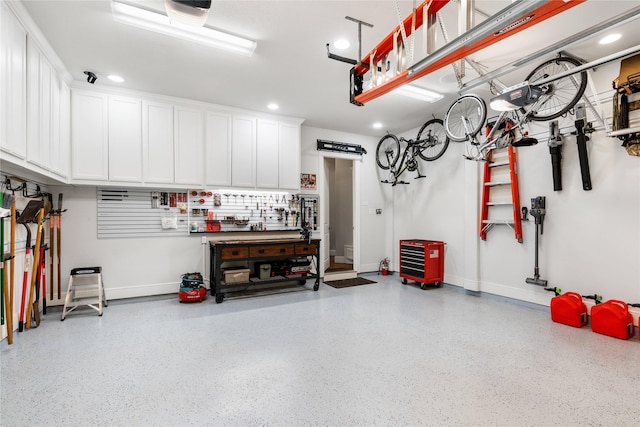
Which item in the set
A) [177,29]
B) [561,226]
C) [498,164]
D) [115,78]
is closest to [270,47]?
[177,29]

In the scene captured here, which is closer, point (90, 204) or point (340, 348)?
point (340, 348)

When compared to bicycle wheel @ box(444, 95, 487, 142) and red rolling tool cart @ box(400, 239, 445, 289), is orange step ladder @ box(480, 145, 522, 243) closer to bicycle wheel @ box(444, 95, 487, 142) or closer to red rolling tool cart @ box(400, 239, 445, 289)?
bicycle wheel @ box(444, 95, 487, 142)

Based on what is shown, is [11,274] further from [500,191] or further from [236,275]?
[500,191]

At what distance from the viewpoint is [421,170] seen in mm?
5984

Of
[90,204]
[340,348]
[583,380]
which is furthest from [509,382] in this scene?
[90,204]

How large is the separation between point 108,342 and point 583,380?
4196 mm

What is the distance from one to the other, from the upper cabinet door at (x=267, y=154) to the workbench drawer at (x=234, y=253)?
117cm

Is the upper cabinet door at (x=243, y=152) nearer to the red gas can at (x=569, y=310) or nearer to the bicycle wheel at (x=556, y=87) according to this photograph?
the bicycle wheel at (x=556, y=87)

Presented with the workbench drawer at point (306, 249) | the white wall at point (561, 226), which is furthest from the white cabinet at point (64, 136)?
the white wall at point (561, 226)

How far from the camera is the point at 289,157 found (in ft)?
17.9

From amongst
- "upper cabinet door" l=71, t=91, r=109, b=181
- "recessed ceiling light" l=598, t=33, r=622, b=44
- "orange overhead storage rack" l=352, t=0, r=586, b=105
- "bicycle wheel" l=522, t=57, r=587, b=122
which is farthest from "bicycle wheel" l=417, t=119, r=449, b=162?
"upper cabinet door" l=71, t=91, r=109, b=181

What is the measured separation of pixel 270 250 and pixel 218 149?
184 centimetres

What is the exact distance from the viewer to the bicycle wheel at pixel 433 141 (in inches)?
207

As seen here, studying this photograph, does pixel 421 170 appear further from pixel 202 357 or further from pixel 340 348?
pixel 202 357
